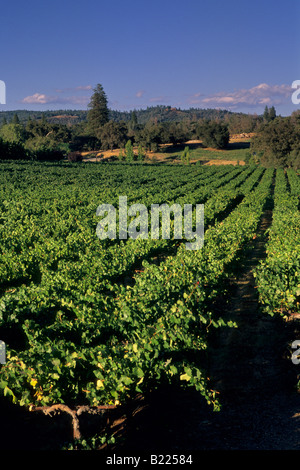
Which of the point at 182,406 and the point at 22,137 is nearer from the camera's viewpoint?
the point at 182,406

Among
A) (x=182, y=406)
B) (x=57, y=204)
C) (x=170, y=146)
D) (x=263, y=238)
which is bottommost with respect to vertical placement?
(x=182, y=406)

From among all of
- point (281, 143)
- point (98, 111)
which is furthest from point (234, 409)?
point (98, 111)

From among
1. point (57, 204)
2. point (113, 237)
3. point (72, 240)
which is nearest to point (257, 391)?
point (72, 240)

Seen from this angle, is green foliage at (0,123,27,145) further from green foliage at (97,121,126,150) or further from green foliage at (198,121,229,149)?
green foliage at (198,121,229,149)

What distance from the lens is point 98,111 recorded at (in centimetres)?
12875

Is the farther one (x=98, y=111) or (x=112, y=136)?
(x=98, y=111)

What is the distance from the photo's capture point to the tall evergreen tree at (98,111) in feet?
414

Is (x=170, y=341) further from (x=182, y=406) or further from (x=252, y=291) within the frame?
(x=252, y=291)

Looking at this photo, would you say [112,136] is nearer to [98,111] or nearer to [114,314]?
[98,111]

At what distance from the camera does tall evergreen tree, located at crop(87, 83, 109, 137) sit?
126 metres

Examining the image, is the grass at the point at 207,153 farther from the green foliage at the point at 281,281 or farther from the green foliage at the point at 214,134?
the green foliage at the point at 281,281
